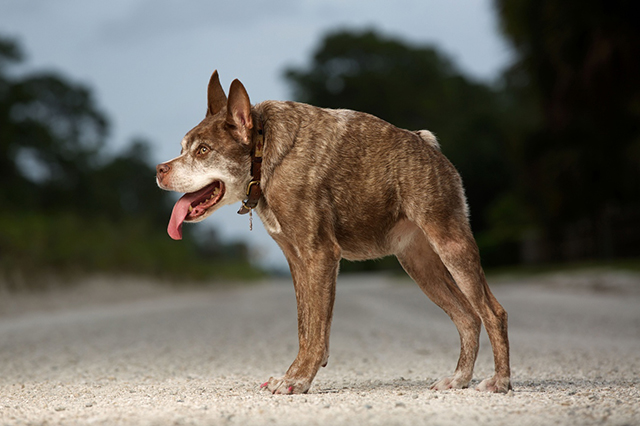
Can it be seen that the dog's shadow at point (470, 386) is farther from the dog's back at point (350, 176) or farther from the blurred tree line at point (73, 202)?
the blurred tree line at point (73, 202)

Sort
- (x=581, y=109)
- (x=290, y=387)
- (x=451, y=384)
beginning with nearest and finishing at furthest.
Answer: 1. (x=290, y=387)
2. (x=451, y=384)
3. (x=581, y=109)

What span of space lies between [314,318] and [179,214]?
114 cm

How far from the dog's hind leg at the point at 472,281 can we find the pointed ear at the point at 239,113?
1343mm

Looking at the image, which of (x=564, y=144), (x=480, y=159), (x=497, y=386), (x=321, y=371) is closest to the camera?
(x=497, y=386)

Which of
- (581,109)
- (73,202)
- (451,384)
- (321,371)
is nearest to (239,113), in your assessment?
(451,384)

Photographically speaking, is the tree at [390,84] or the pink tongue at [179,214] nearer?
the pink tongue at [179,214]

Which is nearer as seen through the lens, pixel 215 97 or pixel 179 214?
pixel 179 214

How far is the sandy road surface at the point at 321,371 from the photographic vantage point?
3645 millimetres

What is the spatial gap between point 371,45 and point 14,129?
109 ft

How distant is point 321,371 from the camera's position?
6.11 meters

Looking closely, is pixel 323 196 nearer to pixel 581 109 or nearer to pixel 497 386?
pixel 497 386

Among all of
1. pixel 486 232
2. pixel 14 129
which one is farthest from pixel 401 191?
pixel 486 232

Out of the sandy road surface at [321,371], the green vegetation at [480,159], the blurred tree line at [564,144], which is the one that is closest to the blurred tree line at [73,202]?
the green vegetation at [480,159]

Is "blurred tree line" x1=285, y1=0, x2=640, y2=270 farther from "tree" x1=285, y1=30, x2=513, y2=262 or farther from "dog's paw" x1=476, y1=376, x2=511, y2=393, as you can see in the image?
"dog's paw" x1=476, y1=376, x2=511, y2=393
